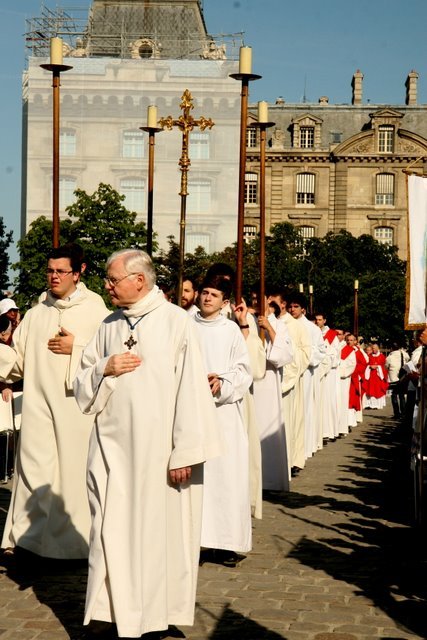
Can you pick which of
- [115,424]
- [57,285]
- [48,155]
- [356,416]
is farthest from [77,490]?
[48,155]

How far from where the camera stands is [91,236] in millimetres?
42812

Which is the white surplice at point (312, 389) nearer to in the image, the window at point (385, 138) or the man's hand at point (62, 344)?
the man's hand at point (62, 344)

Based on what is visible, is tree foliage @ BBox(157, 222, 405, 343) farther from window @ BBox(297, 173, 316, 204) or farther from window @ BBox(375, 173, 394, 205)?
window @ BBox(297, 173, 316, 204)

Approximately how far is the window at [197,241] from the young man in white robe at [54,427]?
50.5 meters

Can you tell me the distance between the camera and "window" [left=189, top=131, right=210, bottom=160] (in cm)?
5900

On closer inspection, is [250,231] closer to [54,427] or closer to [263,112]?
[263,112]

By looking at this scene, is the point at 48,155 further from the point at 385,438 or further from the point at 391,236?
the point at 385,438

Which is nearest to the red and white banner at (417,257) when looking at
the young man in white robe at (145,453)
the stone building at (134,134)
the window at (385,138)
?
the young man in white robe at (145,453)

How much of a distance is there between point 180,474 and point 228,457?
243 centimetres

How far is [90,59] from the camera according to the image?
5944 cm

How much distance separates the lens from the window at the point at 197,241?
5878cm

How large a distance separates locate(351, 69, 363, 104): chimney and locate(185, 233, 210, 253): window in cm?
2891

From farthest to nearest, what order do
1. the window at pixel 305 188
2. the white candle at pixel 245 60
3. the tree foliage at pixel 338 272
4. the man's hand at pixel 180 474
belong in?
1. the window at pixel 305 188
2. the tree foliage at pixel 338 272
3. the white candle at pixel 245 60
4. the man's hand at pixel 180 474

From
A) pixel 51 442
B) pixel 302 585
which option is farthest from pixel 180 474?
pixel 51 442
